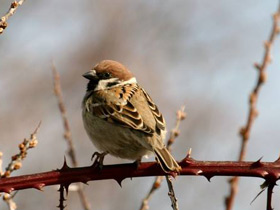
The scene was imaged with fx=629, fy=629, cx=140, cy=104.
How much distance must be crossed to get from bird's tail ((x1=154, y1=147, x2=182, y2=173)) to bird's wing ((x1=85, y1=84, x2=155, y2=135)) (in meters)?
0.37

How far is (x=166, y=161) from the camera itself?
3.36 m

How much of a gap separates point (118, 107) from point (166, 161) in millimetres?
1138

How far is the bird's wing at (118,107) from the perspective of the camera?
4.22 m

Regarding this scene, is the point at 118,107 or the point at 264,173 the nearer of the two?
the point at 264,173

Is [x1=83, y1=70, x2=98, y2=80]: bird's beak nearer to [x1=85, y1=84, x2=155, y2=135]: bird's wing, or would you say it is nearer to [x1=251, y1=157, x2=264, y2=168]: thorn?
[x1=85, y1=84, x2=155, y2=135]: bird's wing

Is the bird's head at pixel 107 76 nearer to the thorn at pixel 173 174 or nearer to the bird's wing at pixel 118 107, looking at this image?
the bird's wing at pixel 118 107

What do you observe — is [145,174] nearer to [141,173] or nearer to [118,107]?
[141,173]

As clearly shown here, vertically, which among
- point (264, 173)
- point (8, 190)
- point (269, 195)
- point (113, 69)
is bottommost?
point (8, 190)

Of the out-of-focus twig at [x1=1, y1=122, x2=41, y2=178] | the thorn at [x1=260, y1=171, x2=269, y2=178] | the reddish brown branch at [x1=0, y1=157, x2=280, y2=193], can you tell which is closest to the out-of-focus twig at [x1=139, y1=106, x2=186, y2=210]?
the reddish brown branch at [x1=0, y1=157, x2=280, y2=193]

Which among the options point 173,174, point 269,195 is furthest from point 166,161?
point 269,195

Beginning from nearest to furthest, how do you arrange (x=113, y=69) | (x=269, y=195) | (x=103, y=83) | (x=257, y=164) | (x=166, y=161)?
(x=269, y=195) < (x=257, y=164) < (x=166, y=161) < (x=103, y=83) < (x=113, y=69)

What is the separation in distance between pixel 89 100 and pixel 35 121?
3.89 m

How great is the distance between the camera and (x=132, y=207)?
7215 mm

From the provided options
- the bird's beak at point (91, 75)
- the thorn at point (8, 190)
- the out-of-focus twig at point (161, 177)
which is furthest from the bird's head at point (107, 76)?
the thorn at point (8, 190)
